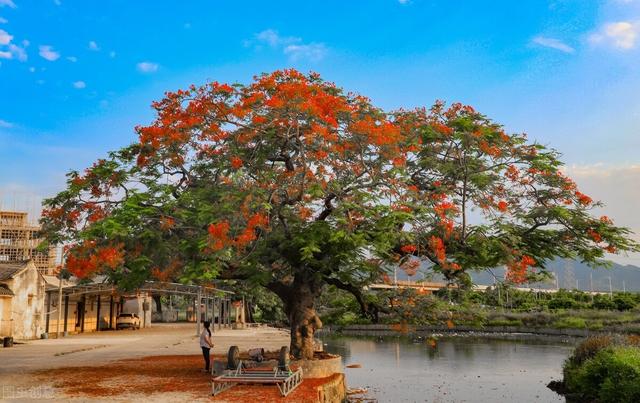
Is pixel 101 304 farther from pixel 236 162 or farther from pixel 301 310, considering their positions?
pixel 236 162

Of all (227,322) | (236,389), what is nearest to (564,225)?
(236,389)

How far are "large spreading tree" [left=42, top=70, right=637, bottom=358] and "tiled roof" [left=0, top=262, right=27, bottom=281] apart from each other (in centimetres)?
1689

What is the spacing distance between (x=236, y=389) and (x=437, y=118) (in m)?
10.9

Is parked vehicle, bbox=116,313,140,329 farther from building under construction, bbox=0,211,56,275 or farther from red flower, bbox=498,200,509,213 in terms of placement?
building under construction, bbox=0,211,56,275

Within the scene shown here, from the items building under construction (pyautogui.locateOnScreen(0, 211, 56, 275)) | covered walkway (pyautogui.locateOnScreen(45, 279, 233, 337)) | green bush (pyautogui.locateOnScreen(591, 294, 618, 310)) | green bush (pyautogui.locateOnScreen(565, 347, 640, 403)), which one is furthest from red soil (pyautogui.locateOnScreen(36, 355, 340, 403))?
building under construction (pyautogui.locateOnScreen(0, 211, 56, 275))

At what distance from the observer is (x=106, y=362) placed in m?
21.9

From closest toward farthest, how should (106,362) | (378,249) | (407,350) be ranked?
(378,249), (106,362), (407,350)

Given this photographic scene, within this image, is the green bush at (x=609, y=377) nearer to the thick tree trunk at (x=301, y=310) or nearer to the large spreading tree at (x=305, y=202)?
the large spreading tree at (x=305, y=202)

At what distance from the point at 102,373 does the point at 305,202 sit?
8.53m

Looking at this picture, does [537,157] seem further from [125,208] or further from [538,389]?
[125,208]

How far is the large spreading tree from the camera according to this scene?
16.3 meters

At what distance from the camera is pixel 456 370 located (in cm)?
2931

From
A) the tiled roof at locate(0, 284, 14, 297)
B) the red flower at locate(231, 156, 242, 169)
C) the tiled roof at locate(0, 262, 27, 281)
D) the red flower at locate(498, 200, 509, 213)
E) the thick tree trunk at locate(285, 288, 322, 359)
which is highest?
the red flower at locate(231, 156, 242, 169)

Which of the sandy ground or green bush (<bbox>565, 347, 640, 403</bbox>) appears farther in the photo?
green bush (<bbox>565, 347, 640, 403</bbox>)
